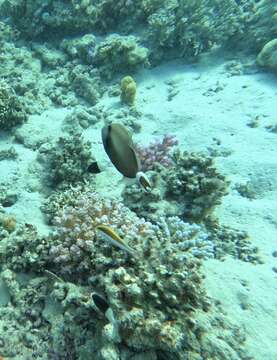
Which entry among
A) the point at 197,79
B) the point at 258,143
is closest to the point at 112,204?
the point at 258,143

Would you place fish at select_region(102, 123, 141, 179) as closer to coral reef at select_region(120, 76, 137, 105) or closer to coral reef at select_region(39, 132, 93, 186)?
coral reef at select_region(39, 132, 93, 186)

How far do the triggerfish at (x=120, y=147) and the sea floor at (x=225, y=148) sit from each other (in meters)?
2.20

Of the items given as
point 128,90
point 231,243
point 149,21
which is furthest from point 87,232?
point 149,21

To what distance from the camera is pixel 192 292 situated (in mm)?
3562

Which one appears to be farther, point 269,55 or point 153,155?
point 269,55

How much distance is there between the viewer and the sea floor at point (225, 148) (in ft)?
13.9

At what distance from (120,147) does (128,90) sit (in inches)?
244

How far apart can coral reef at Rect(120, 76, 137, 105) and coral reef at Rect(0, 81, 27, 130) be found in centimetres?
232

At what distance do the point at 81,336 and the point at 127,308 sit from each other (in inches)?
24.7

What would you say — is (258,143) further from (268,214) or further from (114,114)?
(114,114)

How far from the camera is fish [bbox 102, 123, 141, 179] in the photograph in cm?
253

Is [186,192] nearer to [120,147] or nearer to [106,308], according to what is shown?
[106,308]

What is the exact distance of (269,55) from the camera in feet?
30.6

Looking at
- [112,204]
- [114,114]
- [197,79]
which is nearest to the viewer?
[112,204]
